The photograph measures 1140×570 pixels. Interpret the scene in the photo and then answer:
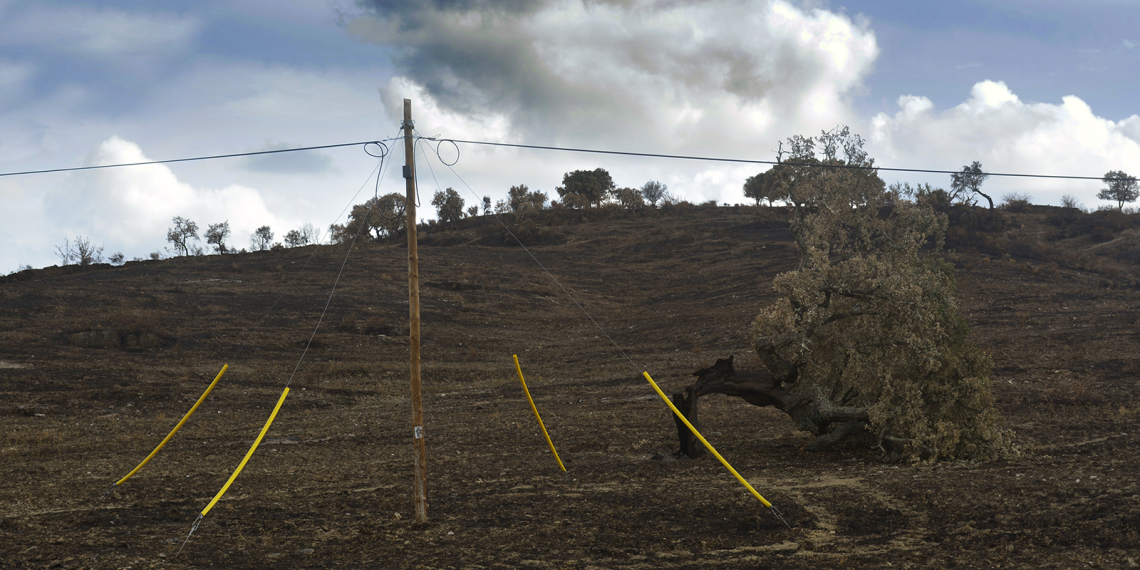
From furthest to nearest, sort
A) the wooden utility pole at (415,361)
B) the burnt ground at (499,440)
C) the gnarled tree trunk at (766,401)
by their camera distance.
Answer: the gnarled tree trunk at (766,401)
the wooden utility pole at (415,361)
the burnt ground at (499,440)

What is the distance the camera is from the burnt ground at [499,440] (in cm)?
984

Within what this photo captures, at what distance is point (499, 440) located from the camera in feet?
59.7

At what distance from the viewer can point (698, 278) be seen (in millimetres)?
→ 53375

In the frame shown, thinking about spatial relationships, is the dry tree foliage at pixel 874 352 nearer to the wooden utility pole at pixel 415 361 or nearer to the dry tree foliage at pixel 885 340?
the dry tree foliage at pixel 885 340

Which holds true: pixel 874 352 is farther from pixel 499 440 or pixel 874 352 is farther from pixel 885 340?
pixel 499 440

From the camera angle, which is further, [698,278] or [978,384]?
[698,278]

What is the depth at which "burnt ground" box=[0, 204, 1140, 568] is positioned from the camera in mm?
9844

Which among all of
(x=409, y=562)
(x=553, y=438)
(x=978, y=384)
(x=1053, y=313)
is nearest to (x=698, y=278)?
(x=1053, y=313)

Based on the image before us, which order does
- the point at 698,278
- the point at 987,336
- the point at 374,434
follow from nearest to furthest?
the point at 374,434, the point at 987,336, the point at 698,278

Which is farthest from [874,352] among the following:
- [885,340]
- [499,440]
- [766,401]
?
[499,440]

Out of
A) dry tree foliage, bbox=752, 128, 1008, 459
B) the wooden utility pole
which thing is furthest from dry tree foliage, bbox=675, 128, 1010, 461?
the wooden utility pole

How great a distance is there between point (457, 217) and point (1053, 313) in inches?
2632

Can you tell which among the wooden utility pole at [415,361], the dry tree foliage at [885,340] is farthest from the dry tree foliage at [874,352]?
the wooden utility pole at [415,361]

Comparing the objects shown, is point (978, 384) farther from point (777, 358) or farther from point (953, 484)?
point (777, 358)
